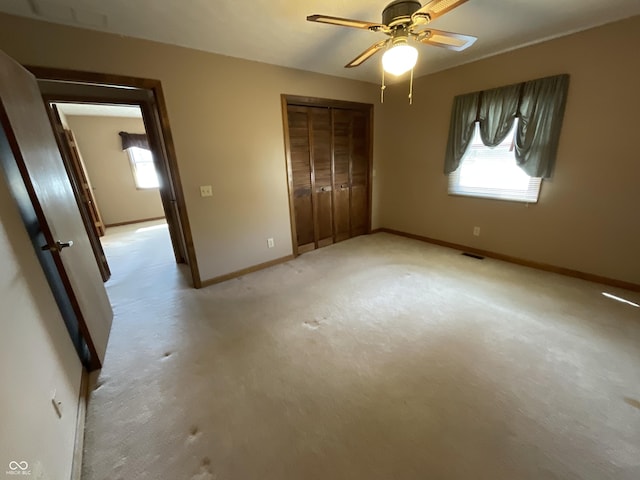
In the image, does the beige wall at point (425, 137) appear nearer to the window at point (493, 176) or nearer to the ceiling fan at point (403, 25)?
the window at point (493, 176)

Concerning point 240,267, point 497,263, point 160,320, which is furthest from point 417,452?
point 497,263

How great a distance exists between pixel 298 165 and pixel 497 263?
9.48 feet

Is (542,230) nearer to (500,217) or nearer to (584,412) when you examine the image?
(500,217)

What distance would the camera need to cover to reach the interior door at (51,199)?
1.45 meters

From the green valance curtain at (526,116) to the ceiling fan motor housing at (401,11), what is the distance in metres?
2.00

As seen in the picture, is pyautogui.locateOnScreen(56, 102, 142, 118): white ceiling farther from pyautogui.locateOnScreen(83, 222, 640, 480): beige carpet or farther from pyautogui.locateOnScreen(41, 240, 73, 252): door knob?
pyautogui.locateOnScreen(41, 240, 73, 252): door knob

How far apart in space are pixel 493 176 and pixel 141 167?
749 cm

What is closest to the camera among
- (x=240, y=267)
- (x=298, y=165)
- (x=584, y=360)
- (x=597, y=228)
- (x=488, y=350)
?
(x=584, y=360)

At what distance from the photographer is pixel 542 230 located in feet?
9.75

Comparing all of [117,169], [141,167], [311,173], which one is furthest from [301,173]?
[117,169]

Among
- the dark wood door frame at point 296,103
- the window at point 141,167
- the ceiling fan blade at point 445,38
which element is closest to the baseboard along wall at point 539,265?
the dark wood door frame at point 296,103

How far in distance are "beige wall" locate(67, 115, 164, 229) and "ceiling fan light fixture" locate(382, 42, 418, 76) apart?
21.9ft

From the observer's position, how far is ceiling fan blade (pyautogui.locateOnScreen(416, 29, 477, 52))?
1.71 meters
